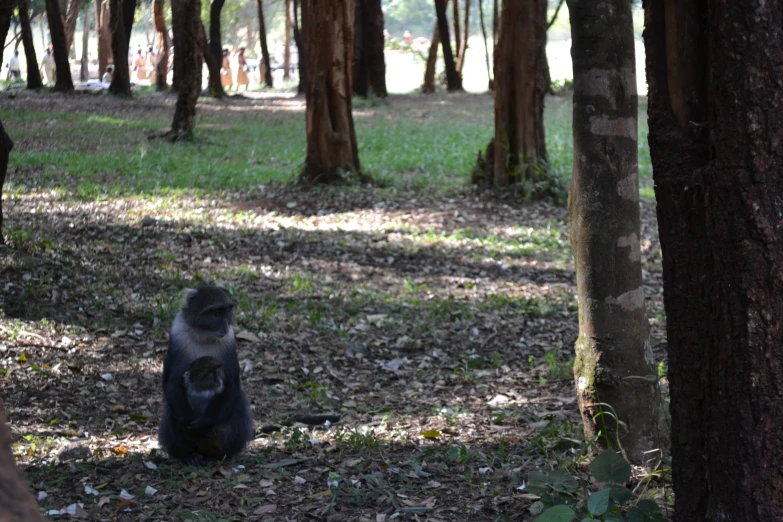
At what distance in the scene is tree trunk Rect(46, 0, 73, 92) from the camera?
20.1 metres

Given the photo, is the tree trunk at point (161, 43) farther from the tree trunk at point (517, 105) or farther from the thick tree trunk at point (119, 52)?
the tree trunk at point (517, 105)

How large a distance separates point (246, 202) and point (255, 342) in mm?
4370

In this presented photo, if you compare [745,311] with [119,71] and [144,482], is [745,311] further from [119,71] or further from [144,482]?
[119,71]

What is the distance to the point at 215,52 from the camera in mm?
26328

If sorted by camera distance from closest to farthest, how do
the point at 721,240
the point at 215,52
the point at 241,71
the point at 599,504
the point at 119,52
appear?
the point at 721,240, the point at 599,504, the point at 119,52, the point at 215,52, the point at 241,71

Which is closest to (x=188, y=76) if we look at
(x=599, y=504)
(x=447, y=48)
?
(x=599, y=504)

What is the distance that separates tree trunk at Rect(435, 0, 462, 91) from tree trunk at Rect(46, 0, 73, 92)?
1127 cm

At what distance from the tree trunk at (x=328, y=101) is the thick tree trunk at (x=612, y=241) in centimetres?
779

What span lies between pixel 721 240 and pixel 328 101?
9.52 m

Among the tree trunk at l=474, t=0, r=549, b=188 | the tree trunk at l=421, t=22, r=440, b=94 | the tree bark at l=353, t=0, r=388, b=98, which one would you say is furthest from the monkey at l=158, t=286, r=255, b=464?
the tree trunk at l=421, t=22, r=440, b=94

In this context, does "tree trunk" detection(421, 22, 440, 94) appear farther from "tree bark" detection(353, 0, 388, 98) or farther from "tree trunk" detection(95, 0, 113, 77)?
"tree trunk" detection(95, 0, 113, 77)

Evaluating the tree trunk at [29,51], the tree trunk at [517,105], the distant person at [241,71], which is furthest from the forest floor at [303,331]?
the distant person at [241,71]

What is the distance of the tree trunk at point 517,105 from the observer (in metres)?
10.9

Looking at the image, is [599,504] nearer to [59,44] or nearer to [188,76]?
[188,76]
